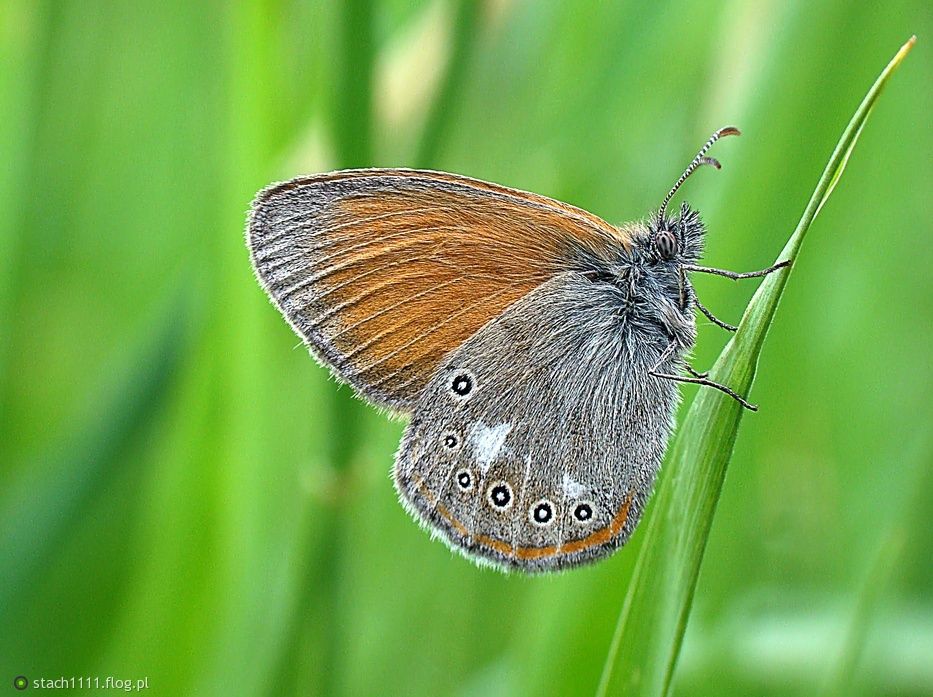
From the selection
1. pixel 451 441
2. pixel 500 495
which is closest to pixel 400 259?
pixel 451 441

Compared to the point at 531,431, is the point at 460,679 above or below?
below

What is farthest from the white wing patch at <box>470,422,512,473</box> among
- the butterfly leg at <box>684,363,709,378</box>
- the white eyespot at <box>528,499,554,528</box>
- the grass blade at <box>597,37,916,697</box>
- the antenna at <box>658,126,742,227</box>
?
the grass blade at <box>597,37,916,697</box>

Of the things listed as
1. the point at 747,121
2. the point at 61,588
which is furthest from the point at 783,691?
the point at 61,588

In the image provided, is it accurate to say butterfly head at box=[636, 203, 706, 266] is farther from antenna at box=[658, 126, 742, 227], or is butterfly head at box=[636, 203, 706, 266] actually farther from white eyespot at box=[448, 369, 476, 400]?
white eyespot at box=[448, 369, 476, 400]

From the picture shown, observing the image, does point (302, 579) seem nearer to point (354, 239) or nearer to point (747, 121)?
point (354, 239)

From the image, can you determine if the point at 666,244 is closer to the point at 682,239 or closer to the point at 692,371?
the point at 682,239

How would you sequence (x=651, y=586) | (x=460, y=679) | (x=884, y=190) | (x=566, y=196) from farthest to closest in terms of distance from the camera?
1. (x=884, y=190)
2. (x=566, y=196)
3. (x=460, y=679)
4. (x=651, y=586)

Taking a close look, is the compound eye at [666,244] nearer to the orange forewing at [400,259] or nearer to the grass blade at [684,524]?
the orange forewing at [400,259]
